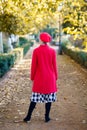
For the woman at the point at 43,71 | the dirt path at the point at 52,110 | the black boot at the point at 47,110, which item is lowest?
the dirt path at the point at 52,110

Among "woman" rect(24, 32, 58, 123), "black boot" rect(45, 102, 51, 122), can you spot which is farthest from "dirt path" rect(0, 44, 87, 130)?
"woman" rect(24, 32, 58, 123)

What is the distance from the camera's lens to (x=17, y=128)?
679 centimetres

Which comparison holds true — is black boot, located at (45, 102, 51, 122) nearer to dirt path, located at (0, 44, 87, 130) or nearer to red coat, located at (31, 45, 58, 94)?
dirt path, located at (0, 44, 87, 130)

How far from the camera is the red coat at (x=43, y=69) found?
6.94 m

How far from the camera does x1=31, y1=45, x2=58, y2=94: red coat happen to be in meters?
6.94

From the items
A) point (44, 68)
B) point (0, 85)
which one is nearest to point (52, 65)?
point (44, 68)

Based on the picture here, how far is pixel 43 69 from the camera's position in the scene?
22.8 ft

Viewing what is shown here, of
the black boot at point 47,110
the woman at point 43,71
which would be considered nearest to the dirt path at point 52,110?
the black boot at point 47,110

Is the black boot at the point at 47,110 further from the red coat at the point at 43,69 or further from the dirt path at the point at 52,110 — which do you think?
the red coat at the point at 43,69

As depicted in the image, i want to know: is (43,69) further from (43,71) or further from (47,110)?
(47,110)

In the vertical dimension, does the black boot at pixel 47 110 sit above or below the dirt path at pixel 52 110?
above

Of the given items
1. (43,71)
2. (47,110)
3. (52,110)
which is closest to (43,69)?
(43,71)

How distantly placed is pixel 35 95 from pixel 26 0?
5003 millimetres

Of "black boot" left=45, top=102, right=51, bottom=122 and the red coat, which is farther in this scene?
"black boot" left=45, top=102, right=51, bottom=122
